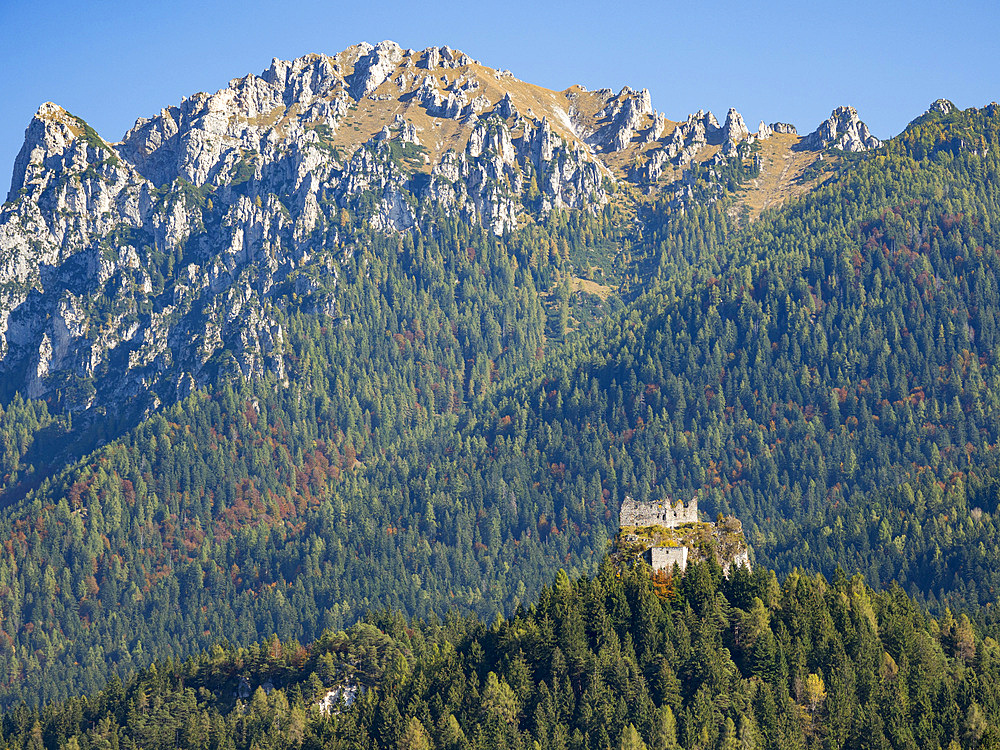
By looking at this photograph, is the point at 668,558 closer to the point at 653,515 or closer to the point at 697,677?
the point at 653,515

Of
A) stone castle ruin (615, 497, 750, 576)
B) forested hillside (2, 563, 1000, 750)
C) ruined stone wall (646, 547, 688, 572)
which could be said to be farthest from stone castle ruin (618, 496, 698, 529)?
forested hillside (2, 563, 1000, 750)

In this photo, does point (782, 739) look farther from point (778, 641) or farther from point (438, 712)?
point (438, 712)

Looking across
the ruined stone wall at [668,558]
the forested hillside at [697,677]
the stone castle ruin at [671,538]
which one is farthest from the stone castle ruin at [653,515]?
the forested hillside at [697,677]

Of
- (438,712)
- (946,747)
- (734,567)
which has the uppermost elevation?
(734,567)

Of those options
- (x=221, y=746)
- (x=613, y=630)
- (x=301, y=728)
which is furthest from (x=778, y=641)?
(x=221, y=746)

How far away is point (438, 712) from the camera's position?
495 feet

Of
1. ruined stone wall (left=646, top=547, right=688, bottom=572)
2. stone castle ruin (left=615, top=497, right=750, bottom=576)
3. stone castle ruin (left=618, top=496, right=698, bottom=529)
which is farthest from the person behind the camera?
stone castle ruin (left=618, top=496, right=698, bottom=529)

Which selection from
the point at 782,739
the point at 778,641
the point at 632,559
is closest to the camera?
the point at 782,739

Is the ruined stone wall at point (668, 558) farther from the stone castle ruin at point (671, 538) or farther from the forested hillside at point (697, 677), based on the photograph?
the forested hillside at point (697, 677)

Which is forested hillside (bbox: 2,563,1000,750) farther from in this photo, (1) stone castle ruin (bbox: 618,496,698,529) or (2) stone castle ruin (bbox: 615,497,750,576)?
(1) stone castle ruin (bbox: 618,496,698,529)

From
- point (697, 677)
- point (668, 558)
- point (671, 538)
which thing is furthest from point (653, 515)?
point (697, 677)

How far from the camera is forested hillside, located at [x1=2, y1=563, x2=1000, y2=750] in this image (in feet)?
463

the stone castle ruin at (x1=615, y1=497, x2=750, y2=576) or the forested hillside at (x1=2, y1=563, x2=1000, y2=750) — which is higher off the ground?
the stone castle ruin at (x1=615, y1=497, x2=750, y2=576)

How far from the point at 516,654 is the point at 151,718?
63.6 meters
